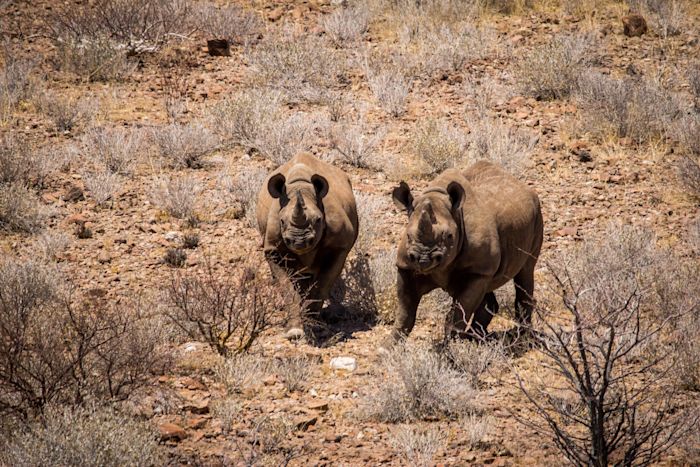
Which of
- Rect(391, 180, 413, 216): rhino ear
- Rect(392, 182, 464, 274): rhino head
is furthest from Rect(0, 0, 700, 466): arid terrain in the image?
Rect(391, 180, 413, 216): rhino ear

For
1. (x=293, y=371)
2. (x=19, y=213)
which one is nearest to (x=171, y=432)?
(x=293, y=371)

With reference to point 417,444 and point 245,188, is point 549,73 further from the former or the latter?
point 417,444

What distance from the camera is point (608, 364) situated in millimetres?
6496

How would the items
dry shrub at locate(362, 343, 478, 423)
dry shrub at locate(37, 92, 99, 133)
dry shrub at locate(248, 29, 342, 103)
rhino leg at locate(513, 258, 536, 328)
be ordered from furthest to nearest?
dry shrub at locate(248, 29, 342, 103), dry shrub at locate(37, 92, 99, 133), rhino leg at locate(513, 258, 536, 328), dry shrub at locate(362, 343, 478, 423)

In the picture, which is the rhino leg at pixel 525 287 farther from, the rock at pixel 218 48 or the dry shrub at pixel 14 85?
the rock at pixel 218 48

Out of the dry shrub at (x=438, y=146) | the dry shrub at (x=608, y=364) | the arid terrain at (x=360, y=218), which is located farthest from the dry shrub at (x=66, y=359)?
the dry shrub at (x=438, y=146)

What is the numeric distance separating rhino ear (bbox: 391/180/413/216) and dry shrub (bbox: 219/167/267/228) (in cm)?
384

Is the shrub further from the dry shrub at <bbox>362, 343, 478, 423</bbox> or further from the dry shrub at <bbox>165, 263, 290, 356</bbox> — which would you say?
the dry shrub at <bbox>362, 343, 478, 423</bbox>

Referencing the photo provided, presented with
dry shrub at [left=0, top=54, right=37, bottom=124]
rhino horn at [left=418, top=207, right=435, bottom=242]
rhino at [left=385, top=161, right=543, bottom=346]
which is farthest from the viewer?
dry shrub at [left=0, top=54, right=37, bottom=124]

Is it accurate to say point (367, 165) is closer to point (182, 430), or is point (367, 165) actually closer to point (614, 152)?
point (614, 152)

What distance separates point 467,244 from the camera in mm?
8727

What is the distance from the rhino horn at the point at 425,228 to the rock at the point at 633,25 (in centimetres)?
1190

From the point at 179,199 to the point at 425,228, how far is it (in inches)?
204

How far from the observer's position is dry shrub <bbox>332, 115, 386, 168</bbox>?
559 inches
